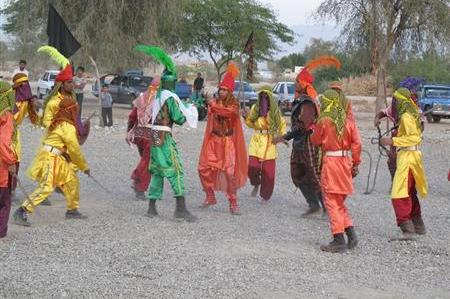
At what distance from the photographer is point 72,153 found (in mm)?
7898

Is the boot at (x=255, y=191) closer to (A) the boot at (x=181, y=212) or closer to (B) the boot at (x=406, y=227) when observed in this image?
(A) the boot at (x=181, y=212)

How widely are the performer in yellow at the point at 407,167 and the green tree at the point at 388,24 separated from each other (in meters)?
19.4

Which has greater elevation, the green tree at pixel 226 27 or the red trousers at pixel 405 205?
the green tree at pixel 226 27

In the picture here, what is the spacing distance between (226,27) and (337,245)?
3470 centimetres

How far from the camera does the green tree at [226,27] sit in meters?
40.0

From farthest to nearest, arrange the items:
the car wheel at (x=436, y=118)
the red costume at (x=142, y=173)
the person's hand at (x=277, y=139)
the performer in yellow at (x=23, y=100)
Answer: the car wheel at (x=436, y=118), the red costume at (x=142, y=173), the person's hand at (x=277, y=139), the performer in yellow at (x=23, y=100)

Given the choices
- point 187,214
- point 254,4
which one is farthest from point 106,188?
point 254,4

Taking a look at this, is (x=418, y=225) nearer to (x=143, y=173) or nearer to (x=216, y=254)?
(x=216, y=254)

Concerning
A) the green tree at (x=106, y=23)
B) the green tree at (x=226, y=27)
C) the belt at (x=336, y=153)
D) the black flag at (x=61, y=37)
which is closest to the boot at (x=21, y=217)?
the belt at (x=336, y=153)

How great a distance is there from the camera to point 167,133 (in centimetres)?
825

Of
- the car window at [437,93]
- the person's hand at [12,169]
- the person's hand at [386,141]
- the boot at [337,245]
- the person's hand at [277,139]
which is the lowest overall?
the boot at [337,245]

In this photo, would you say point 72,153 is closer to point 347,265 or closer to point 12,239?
point 12,239

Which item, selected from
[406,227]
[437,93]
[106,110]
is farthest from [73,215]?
[437,93]

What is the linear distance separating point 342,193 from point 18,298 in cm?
307
